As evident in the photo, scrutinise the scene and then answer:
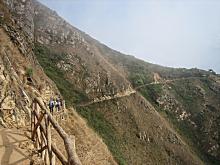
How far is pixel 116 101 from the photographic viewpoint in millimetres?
53094

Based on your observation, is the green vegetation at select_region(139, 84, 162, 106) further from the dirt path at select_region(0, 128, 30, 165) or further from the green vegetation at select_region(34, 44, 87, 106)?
the dirt path at select_region(0, 128, 30, 165)

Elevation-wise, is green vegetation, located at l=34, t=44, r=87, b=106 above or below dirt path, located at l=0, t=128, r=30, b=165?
above

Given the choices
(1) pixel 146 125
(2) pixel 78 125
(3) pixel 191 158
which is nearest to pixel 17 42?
(2) pixel 78 125

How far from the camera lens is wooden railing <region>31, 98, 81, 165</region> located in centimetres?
537

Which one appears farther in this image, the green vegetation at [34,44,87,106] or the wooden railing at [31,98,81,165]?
the green vegetation at [34,44,87,106]

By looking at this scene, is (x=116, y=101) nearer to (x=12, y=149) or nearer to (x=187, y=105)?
(x=187, y=105)

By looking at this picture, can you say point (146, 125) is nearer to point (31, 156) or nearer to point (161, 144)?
point (161, 144)

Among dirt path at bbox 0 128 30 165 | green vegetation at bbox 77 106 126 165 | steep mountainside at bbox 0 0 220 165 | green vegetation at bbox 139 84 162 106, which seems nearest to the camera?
dirt path at bbox 0 128 30 165

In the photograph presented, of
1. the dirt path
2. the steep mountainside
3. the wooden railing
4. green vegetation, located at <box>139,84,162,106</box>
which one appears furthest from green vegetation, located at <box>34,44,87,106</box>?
the wooden railing

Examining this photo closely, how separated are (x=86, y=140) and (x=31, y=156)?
85.5ft

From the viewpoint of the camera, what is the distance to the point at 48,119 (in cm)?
734

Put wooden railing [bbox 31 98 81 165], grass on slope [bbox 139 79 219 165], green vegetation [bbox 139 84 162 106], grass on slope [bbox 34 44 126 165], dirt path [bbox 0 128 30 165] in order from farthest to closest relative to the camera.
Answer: green vegetation [bbox 139 84 162 106]
grass on slope [bbox 139 79 219 165]
grass on slope [bbox 34 44 126 165]
dirt path [bbox 0 128 30 165]
wooden railing [bbox 31 98 81 165]

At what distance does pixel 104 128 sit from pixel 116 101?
900 centimetres

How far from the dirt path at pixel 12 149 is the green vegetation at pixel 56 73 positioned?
3696 cm
